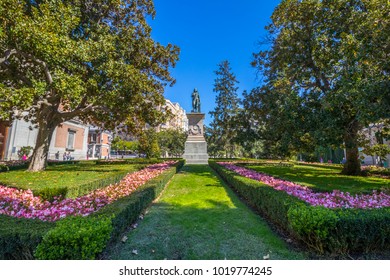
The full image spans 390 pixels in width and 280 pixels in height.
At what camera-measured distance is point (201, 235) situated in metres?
4.45

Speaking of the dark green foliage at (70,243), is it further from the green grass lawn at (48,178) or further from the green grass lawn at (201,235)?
the green grass lawn at (48,178)

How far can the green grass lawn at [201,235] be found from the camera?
3.73m

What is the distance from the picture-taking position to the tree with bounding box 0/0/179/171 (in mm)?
9555

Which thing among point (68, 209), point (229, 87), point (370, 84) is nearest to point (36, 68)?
point (68, 209)

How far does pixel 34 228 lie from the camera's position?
10.6ft

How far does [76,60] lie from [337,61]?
1450 cm

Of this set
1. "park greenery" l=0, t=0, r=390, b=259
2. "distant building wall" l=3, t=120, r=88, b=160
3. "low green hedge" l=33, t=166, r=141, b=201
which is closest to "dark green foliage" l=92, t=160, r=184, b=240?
"park greenery" l=0, t=0, r=390, b=259

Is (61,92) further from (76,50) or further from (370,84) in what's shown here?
(370,84)

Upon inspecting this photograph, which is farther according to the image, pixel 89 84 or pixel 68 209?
pixel 89 84

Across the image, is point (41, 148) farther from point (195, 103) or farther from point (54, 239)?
point (195, 103)

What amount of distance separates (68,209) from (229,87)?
48061 mm

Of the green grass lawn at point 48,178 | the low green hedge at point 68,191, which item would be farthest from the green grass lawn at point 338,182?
the green grass lawn at point 48,178

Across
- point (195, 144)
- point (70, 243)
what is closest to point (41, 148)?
point (70, 243)
